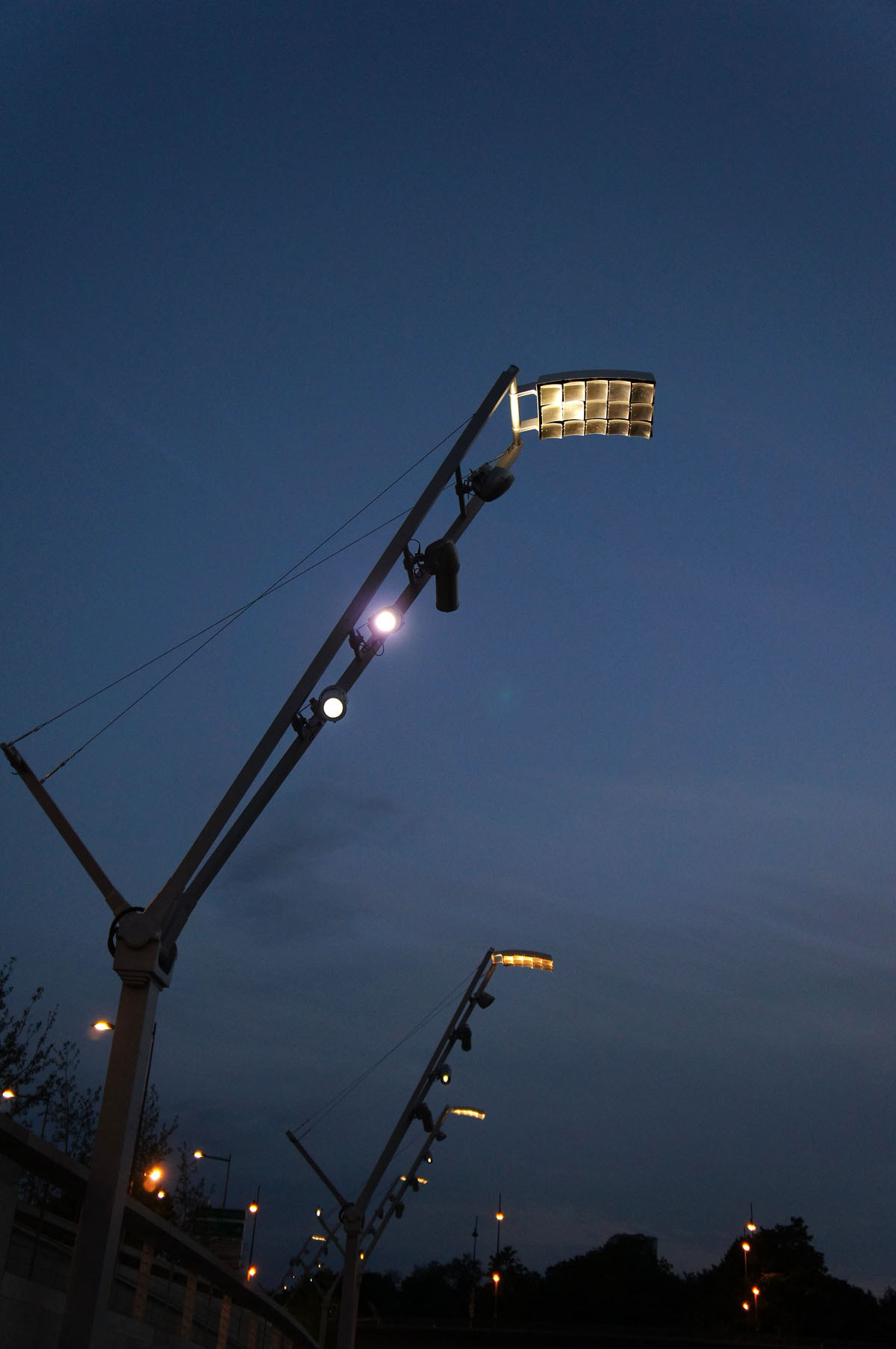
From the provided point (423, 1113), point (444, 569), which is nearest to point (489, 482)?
point (444, 569)

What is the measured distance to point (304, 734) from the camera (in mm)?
11055

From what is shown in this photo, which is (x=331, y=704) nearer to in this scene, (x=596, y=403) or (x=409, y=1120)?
(x=596, y=403)

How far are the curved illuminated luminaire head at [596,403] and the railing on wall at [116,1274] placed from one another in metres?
7.88

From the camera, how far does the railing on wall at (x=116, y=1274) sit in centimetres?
991

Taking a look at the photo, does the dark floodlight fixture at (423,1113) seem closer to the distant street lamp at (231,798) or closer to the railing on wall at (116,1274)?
the railing on wall at (116,1274)

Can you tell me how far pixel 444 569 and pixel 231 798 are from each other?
9.35ft

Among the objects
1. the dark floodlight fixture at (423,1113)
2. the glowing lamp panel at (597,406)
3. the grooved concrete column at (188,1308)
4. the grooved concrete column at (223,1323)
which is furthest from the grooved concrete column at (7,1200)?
the dark floodlight fixture at (423,1113)

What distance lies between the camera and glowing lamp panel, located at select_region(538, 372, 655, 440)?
11258 millimetres

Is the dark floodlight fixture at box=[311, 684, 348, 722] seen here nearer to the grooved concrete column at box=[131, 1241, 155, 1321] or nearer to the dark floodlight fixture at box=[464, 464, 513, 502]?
the dark floodlight fixture at box=[464, 464, 513, 502]

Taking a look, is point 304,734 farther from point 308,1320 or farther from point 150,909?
point 308,1320

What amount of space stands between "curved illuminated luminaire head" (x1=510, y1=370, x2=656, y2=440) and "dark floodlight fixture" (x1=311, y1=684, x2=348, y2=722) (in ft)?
10.7

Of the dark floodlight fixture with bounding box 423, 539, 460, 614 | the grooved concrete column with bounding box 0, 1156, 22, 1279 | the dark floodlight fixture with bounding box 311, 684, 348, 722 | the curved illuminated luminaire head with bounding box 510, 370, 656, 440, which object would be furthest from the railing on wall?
the curved illuminated luminaire head with bounding box 510, 370, 656, 440

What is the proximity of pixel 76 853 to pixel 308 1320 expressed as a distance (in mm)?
75362

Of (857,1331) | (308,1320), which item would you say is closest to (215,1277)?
(308,1320)
